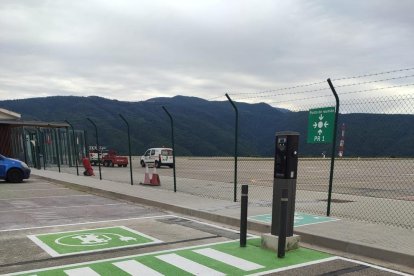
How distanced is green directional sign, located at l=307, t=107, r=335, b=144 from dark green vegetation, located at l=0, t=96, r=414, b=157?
22 cm

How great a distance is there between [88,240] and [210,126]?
425 ft

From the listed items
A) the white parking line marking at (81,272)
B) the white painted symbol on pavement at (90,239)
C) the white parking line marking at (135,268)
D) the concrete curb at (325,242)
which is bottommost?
the white painted symbol on pavement at (90,239)

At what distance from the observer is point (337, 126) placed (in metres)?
8.91

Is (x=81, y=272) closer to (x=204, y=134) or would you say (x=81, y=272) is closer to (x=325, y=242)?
(x=325, y=242)

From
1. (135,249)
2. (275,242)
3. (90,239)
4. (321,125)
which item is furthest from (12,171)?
(275,242)

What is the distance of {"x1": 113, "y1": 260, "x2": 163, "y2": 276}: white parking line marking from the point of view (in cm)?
560

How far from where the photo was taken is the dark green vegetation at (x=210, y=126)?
29.2 ft

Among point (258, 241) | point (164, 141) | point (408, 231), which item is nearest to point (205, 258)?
point (258, 241)

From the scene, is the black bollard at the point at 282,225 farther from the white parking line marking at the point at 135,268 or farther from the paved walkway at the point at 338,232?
the white parking line marking at the point at 135,268

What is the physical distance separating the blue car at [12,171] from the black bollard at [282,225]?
51.9 ft

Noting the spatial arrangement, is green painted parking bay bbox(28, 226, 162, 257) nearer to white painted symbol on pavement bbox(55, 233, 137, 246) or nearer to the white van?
white painted symbol on pavement bbox(55, 233, 137, 246)

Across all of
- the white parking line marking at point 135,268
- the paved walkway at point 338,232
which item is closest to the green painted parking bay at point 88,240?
the white parking line marking at point 135,268

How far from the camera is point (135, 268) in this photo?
5824mm

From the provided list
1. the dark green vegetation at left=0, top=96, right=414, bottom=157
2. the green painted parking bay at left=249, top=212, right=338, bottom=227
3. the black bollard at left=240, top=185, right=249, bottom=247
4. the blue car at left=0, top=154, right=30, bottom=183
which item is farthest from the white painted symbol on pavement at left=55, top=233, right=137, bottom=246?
the blue car at left=0, top=154, right=30, bottom=183
